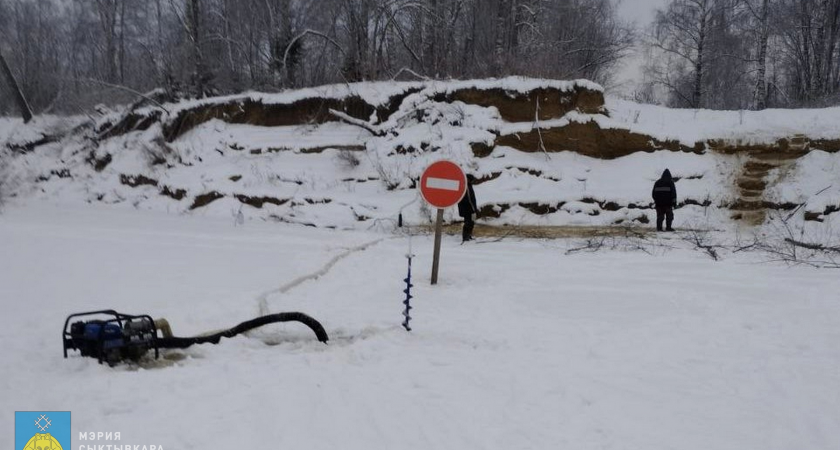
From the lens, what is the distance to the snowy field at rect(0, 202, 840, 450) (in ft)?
A: 12.1

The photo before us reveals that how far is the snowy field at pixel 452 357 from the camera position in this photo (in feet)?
12.1

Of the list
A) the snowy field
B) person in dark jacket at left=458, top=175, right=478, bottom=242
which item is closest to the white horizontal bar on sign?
the snowy field

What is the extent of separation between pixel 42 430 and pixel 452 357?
3.26 metres

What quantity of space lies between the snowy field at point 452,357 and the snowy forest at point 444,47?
48.4 feet

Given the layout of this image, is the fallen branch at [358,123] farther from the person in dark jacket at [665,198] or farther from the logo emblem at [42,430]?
the logo emblem at [42,430]

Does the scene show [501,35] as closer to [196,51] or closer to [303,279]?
[196,51]

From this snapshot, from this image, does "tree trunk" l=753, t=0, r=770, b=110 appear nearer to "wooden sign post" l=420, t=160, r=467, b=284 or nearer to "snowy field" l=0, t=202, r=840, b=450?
"snowy field" l=0, t=202, r=840, b=450

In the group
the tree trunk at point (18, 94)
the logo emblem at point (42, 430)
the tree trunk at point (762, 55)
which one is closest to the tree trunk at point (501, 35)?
the tree trunk at point (762, 55)

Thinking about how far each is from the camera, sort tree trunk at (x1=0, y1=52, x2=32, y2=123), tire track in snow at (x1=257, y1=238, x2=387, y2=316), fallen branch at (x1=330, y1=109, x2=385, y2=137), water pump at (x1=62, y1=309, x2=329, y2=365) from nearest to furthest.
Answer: water pump at (x1=62, y1=309, x2=329, y2=365) < tire track in snow at (x1=257, y1=238, x2=387, y2=316) < fallen branch at (x1=330, y1=109, x2=385, y2=137) < tree trunk at (x1=0, y1=52, x2=32, y2=123)

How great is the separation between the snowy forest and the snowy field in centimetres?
1475

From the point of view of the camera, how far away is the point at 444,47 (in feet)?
85.0

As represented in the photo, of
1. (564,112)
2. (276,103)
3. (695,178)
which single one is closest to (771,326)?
(695,178)

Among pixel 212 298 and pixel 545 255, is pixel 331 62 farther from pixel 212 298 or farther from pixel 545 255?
pixel 212 298

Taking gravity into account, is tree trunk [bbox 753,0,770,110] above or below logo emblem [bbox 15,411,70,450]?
above
